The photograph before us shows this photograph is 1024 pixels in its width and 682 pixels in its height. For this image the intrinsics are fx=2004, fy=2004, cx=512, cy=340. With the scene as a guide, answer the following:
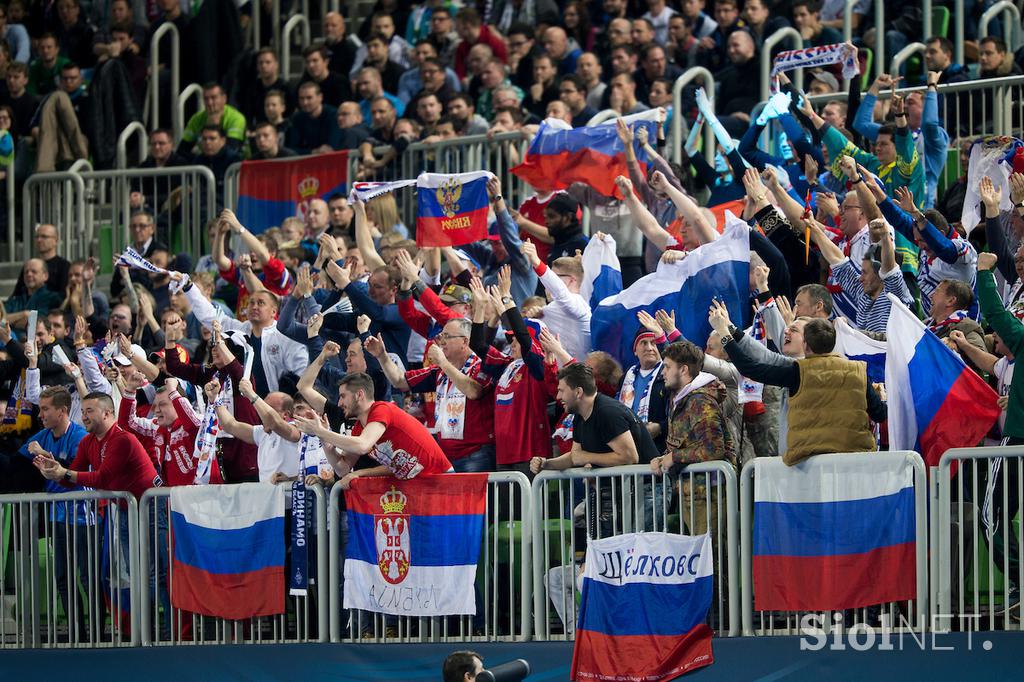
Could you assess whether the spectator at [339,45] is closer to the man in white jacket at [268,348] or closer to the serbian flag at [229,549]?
the man in white jacket at [268,348]

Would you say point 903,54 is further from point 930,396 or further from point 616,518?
point 616,518

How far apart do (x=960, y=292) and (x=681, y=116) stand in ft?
18.2

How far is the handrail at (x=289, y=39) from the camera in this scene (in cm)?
2311

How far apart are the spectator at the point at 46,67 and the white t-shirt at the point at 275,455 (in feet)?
33.4

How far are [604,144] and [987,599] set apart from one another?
6492 mm

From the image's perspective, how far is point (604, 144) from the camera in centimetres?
1642

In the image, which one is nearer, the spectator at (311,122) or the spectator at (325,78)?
the spectator at (311,122)

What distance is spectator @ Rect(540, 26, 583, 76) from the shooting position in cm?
1978

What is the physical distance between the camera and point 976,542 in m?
10.9

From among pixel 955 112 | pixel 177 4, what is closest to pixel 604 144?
pixel 955 112

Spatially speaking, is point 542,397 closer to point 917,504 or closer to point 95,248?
point 917,504

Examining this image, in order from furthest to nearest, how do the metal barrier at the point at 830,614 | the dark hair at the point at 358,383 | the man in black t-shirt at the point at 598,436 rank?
1. the dark hair at the point at 358,383
2. the man in black t-shirt at the point at 598,436
3. the metal barrier at the point at 830,614

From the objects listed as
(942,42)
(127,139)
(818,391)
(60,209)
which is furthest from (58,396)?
(942,42)

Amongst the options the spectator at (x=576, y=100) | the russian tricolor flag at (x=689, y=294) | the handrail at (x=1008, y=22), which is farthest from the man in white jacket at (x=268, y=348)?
the handrail at (x=1008, y=22)
